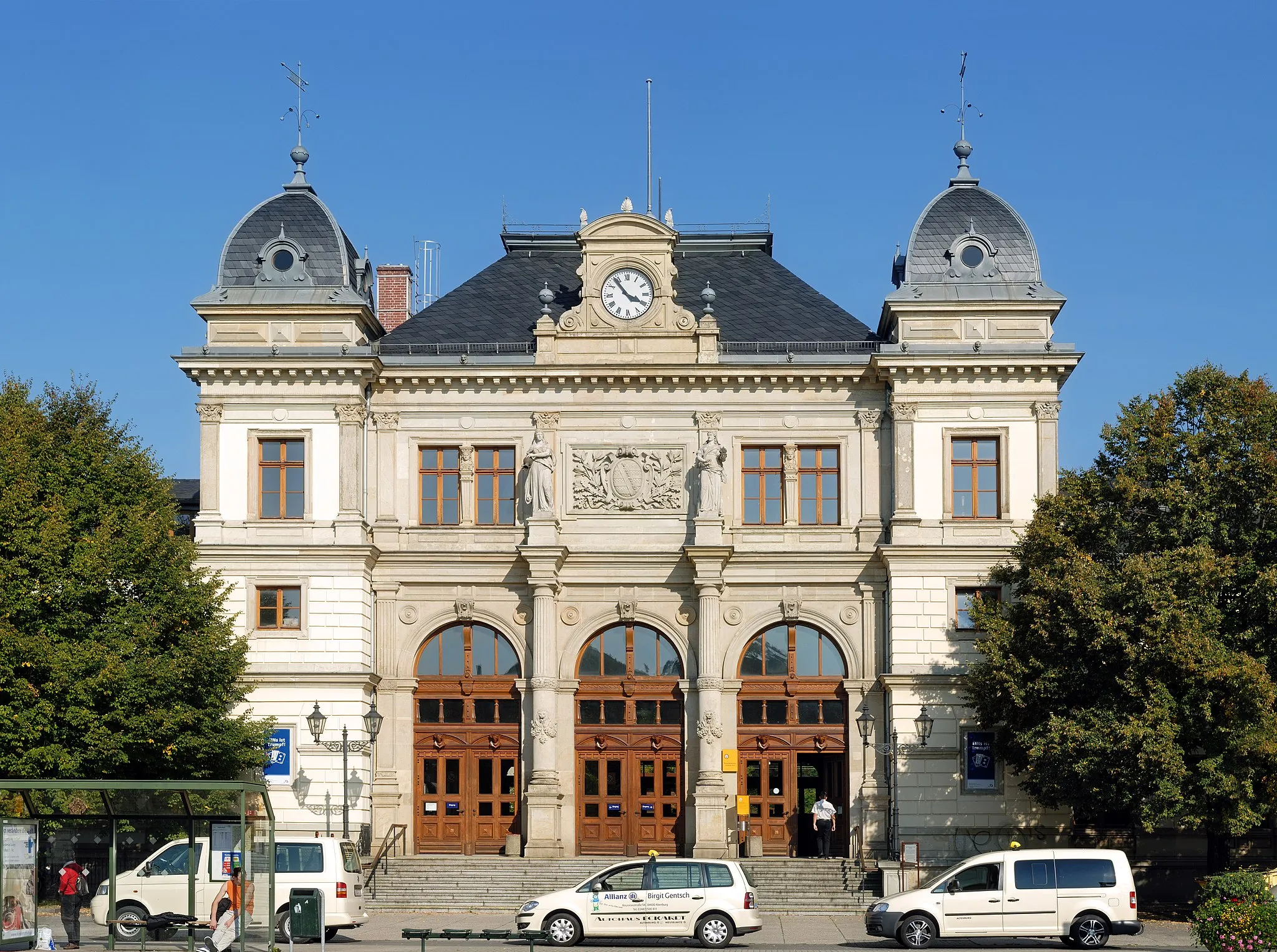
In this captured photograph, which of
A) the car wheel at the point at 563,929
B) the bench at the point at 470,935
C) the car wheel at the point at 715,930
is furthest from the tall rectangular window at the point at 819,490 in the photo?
the bench at the point at 470,935

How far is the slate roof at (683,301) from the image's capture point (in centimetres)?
4862

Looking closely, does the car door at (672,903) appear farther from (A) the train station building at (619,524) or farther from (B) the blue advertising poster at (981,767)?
(B) the blue advertising poster at (981,767)

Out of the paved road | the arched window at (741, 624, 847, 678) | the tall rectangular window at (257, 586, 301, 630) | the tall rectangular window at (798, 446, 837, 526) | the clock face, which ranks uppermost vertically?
the clock face

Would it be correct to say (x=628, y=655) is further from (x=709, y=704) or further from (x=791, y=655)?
(x=791, y=655)

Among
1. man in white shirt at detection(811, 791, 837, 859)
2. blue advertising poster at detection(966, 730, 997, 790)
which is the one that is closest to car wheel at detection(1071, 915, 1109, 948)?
blue advertising poster at detection(966, 730, 997, 790)

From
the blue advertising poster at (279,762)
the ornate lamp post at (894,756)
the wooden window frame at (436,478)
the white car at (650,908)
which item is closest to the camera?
the white car at (650,908)

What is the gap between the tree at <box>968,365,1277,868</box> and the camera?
1480 inches

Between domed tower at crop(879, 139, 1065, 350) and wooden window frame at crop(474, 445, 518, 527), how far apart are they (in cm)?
1039

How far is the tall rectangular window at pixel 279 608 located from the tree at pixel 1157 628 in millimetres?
16841

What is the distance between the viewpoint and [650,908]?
32875 millimetres

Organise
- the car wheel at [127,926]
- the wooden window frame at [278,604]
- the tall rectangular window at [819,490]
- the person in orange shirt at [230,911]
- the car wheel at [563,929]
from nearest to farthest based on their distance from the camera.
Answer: the person in orange shirt at [230,911]
the car wheel at [127,926]
the car wheel at [563,929]
the wooden window frame at [278,604]
the tall rectangular window at [819,490]

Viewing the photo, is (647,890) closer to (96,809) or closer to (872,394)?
(96,809)

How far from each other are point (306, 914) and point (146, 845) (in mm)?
4776

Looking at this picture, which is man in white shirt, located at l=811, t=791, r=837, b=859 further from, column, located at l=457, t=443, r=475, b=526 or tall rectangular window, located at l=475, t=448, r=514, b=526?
column, located at l=457, t=443, r=475, b=526
